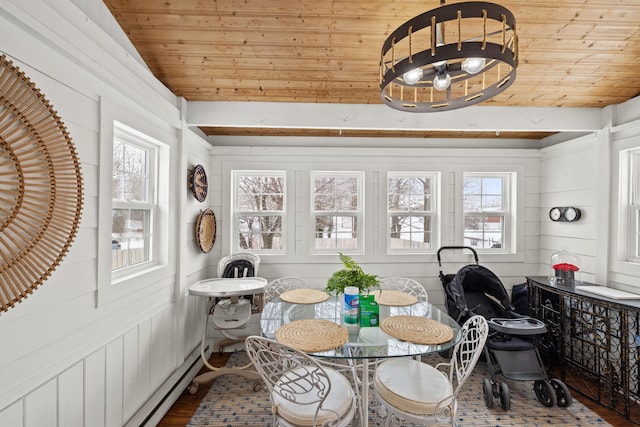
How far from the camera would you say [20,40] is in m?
1.14

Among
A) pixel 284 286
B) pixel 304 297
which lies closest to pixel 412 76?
pixel 304 297

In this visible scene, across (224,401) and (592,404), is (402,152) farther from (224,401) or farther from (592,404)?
(224,401)

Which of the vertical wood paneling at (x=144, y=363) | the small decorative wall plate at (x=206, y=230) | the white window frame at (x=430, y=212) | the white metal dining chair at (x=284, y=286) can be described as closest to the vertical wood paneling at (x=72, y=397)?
the vertical wood paneling at (x=144, y=363)

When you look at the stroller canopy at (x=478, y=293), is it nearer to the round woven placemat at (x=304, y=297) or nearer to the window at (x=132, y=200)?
the round woven placemat at (x=304, y=297)

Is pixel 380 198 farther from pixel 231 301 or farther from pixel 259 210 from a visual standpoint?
pixel 231 301

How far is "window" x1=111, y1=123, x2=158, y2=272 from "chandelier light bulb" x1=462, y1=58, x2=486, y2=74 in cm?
207

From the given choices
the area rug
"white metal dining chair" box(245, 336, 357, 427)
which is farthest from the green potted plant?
the area rug

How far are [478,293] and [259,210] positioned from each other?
266cm

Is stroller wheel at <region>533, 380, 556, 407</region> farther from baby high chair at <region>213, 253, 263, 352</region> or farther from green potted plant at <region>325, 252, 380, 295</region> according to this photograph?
baby high chair at <region>213, 253, 263, 352</region>

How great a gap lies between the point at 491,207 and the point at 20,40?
4.22 m

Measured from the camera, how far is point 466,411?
2.21m

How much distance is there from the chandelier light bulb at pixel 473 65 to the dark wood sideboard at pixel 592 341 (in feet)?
7.16

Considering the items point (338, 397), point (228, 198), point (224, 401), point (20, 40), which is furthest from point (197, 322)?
point (20, 40)

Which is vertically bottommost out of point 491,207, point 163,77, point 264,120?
point 491,207
